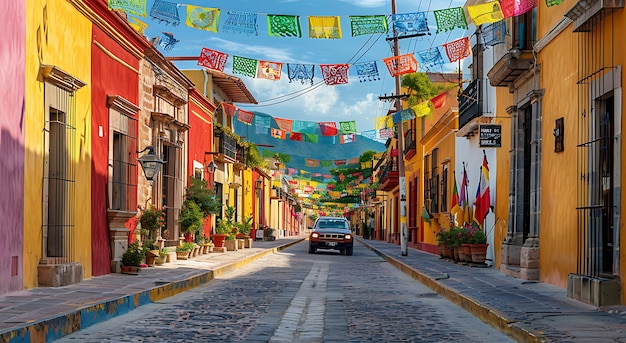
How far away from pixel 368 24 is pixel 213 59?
4.15m

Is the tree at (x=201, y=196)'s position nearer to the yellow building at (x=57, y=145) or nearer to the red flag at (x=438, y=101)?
the red flag at (x=438, y=101)

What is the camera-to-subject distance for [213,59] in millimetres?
17406

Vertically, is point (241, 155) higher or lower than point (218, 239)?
higher

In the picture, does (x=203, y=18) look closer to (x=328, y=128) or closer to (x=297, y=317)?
(x=297, y=317)

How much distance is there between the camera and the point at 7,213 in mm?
10242

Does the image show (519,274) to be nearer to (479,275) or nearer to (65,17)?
(479,275)

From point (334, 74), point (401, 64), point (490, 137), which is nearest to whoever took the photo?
point (490, 137)

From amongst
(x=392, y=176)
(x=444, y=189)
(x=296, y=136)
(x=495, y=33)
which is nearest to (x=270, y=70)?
(x=495, y=33)

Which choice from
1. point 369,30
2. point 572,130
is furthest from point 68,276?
point 572,130

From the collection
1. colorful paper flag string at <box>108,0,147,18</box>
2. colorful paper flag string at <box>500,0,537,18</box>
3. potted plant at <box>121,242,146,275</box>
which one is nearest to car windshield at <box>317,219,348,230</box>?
potted plant at <box>121,242,146,275</box>

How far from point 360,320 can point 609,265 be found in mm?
3556

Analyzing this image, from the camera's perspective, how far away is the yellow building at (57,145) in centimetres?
1123

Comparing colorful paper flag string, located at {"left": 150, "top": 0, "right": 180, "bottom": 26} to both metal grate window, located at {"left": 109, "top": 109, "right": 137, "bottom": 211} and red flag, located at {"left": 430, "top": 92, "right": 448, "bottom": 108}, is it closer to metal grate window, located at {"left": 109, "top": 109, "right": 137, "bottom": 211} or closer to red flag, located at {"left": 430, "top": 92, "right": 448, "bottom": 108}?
metal grate window, located at {"left": 109, "top": 109, "right": 137, "bottom": 211}

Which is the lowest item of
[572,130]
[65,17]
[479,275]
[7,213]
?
[479,275]
